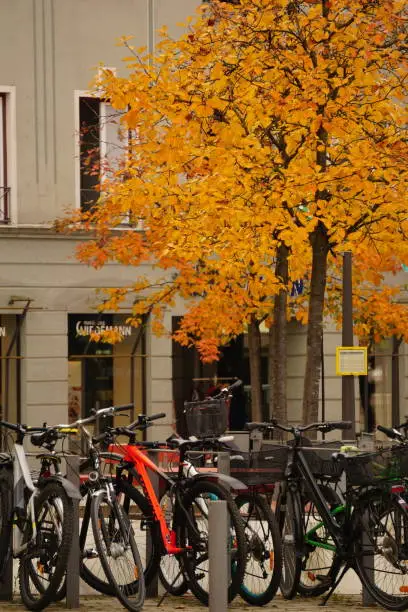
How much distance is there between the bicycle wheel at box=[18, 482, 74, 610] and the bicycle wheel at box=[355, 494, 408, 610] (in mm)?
1920

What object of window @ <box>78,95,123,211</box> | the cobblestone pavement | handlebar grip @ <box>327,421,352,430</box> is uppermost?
window @ <box>78,95,123,211</box>

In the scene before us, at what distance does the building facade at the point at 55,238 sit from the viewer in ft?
91.6

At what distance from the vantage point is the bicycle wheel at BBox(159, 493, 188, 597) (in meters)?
10.8

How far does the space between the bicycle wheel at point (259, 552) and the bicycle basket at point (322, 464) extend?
63cm

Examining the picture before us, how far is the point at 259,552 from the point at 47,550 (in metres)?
1.37

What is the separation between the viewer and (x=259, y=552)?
33.7ft

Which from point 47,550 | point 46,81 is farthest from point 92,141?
point 47,550

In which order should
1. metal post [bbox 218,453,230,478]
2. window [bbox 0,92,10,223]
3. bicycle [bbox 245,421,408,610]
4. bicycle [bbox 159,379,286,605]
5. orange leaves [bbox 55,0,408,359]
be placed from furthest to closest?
window [bbox 0,92,10,223] < orange leaves [bbox 55,0,408,359] < metal post [bbox 218,453,230,478] < bicycle [bbox 159,379,286,605] < bicycle [bbox 245,421,408,610]

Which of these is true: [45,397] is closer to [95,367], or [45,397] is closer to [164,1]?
[95,367]

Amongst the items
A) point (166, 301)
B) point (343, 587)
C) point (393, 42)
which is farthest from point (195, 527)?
point (166, 301)

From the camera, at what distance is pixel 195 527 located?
10367mm

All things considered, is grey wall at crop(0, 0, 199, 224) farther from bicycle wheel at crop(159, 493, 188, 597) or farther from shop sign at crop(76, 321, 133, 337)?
bicycle wheel at crop(159, 493, 188, 597)

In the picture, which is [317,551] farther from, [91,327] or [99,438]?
[91,327]

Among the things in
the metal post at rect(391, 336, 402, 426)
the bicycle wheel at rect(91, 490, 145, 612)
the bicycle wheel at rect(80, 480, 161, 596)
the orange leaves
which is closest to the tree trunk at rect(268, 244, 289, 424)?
the orange leaves
